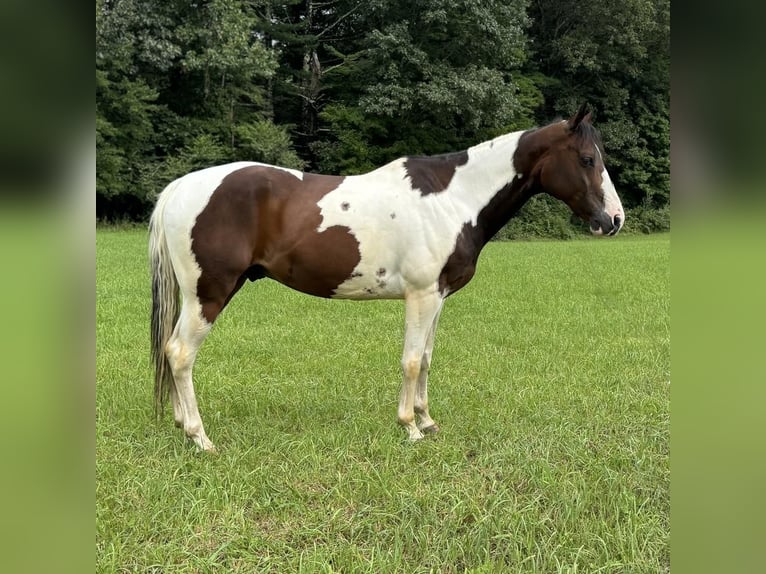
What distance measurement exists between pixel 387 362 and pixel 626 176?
2274 cm

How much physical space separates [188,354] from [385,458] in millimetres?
1370

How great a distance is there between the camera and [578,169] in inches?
133

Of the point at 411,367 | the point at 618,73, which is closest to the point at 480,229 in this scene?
the point at 411,367

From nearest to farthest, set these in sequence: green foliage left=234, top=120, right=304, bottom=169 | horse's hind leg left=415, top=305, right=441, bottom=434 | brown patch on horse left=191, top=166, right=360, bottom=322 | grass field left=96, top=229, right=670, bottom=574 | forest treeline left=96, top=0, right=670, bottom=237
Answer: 1. grass field left=96, top=229, right=670, bottom=574
2. brown patch on horse left=191, top=166, right=360, bottom=322
3. horse's hind leg left=415, top=305, right=441, bottom=434
4. forest treeline left=96, top=0, right=670, bottom=237
5. green foliage left=234, top=120, right=304, bottom=169

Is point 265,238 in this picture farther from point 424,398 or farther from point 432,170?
point 424,398

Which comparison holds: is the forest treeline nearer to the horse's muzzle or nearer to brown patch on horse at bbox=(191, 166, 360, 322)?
brown patch on horse at bbox=(191, 166, 360, 322)

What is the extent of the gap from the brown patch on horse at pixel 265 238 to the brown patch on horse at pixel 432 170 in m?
0.53

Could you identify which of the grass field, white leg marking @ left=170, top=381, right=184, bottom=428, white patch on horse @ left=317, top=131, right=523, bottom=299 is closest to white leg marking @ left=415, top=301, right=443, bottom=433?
the grass field

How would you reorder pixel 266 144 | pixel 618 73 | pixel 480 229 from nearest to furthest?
1. pixel 480 229
2. pixel 266 144
3. pixel 618 73

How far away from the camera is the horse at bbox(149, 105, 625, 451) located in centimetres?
333

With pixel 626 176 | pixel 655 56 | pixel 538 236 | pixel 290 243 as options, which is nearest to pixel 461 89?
pixel 538 236

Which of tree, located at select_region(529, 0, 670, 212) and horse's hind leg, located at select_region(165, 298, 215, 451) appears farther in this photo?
tree, located at select_region(529, 0, 670, 212)

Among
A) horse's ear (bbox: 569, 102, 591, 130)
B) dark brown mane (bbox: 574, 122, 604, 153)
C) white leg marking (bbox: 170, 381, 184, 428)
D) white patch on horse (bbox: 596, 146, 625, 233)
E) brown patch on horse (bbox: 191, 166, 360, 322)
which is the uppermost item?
horse's ear (bbox: 569, 102, 591, 130)

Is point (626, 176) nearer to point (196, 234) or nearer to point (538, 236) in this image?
point (538, 236)
